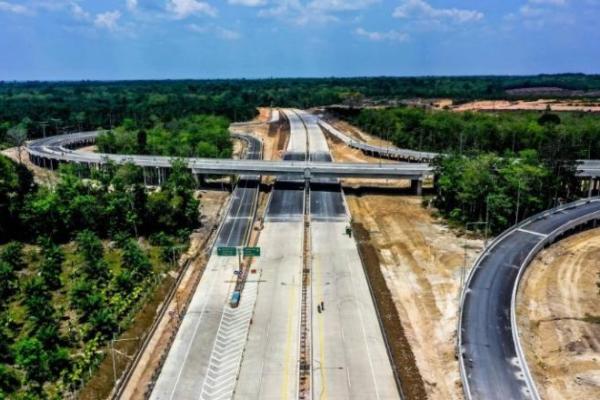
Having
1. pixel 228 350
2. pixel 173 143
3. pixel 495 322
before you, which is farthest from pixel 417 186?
pixel 228 350

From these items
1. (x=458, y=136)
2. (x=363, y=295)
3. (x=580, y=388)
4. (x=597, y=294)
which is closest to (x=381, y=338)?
(x=363, y=295)

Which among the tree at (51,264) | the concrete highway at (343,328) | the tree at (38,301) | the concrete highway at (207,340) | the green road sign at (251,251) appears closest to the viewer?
the concrete highway at (343,328)

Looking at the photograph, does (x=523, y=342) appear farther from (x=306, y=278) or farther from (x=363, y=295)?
(x=306, y=278)

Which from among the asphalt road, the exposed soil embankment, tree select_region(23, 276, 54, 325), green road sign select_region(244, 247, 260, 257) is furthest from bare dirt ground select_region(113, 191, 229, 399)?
the asphalt road

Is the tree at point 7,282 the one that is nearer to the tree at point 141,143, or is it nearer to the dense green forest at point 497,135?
the tree at point 141,143

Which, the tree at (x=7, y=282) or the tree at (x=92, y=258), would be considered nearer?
the tree at (x=7, y=282)

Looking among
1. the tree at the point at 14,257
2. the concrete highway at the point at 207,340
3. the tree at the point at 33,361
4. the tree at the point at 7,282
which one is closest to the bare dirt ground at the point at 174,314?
the concrete highway at the point at 207,340

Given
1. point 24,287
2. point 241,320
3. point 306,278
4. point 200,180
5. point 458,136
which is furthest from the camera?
point 458,136

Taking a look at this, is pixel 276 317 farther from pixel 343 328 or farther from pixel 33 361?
pixel 33 361
